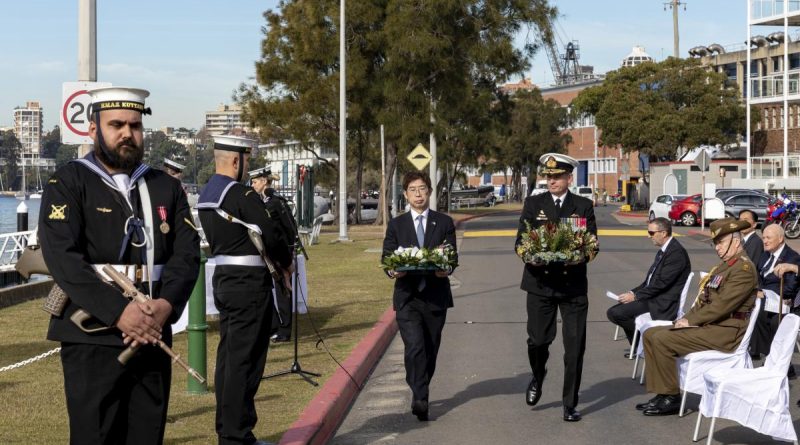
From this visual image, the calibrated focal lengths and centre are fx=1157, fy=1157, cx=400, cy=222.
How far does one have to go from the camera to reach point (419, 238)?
29.1 feet

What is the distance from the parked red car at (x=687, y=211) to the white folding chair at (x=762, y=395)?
1601 inches

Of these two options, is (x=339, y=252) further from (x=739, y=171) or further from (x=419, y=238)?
(x=739, y=171)

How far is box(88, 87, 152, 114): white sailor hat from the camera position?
4848mm

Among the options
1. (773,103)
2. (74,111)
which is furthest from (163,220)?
(773,103)

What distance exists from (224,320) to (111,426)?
8.38ft

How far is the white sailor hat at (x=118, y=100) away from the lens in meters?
4.85

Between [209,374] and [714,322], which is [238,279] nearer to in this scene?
[209,374]

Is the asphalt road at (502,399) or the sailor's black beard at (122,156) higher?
the sailor's black beard at (122,156)

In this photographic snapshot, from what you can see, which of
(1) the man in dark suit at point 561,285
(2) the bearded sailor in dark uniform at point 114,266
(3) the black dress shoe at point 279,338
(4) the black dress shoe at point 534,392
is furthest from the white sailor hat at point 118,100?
(3) the black dress shoe at point 279,338

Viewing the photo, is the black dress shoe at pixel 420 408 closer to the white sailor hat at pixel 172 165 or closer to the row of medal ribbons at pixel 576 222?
the row of medal ribbons at pixel 576 222

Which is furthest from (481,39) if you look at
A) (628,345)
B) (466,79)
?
(628,345)

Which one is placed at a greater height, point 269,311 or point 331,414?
point 269,311

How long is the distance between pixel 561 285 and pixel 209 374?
3.29 metres

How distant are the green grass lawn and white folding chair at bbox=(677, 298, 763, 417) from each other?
294 cm
